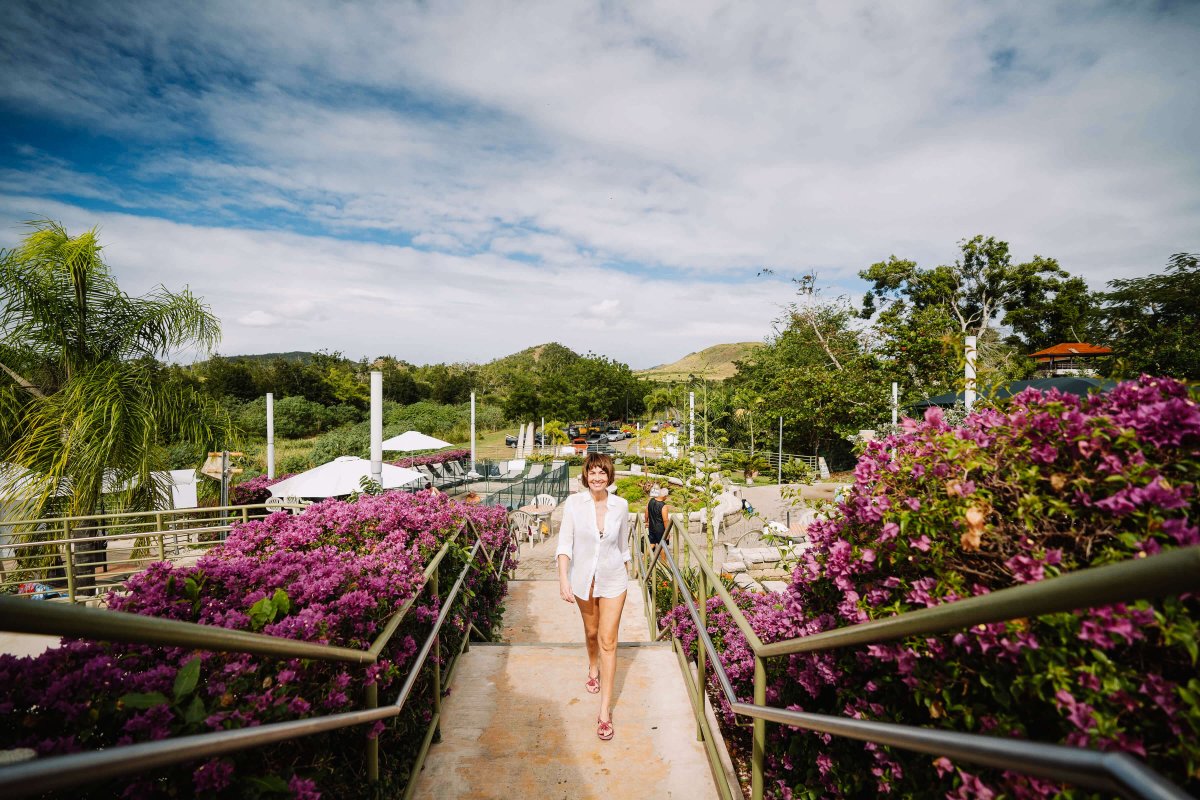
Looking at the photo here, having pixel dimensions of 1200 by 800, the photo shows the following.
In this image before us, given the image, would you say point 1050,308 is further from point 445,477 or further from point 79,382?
point 79,382

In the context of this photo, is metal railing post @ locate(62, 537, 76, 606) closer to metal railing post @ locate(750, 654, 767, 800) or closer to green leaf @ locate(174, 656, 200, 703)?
green leaf @ locate(174, 656, 200, 703)

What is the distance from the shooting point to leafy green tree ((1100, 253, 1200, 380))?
15719 mm

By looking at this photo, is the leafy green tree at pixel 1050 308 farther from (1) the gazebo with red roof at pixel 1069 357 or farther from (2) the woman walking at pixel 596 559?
(2) the woman walking at pixel 596 559

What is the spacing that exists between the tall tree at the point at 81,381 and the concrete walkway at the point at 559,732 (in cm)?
503

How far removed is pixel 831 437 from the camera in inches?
909

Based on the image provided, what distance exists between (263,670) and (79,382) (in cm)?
598

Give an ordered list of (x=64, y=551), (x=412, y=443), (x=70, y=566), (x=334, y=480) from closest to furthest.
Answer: (x=70, y=566), (x=64, y=551), (x=334, y=480), (x=412, y=443)

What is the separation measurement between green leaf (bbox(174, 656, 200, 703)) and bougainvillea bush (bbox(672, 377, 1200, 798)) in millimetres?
1998

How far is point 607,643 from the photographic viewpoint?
3100 mm

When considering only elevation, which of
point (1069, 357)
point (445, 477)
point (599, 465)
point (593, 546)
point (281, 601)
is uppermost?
point (1069, 357)

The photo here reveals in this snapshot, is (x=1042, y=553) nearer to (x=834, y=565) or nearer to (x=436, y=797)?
(x=834, y=565)

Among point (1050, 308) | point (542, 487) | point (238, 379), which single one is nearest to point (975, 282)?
point (1050, 308)

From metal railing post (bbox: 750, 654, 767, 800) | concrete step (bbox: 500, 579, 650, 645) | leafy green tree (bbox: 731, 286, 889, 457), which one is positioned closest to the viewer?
metal railing post (bbox: 750, 654, 767, 800)

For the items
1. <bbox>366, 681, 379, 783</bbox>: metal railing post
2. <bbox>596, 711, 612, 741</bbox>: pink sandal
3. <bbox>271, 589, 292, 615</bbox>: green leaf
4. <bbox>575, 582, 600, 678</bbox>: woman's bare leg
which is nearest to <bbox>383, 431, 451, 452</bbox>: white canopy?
<bbox>575, 582, 600, 678</bbox>: woman's bare leg
